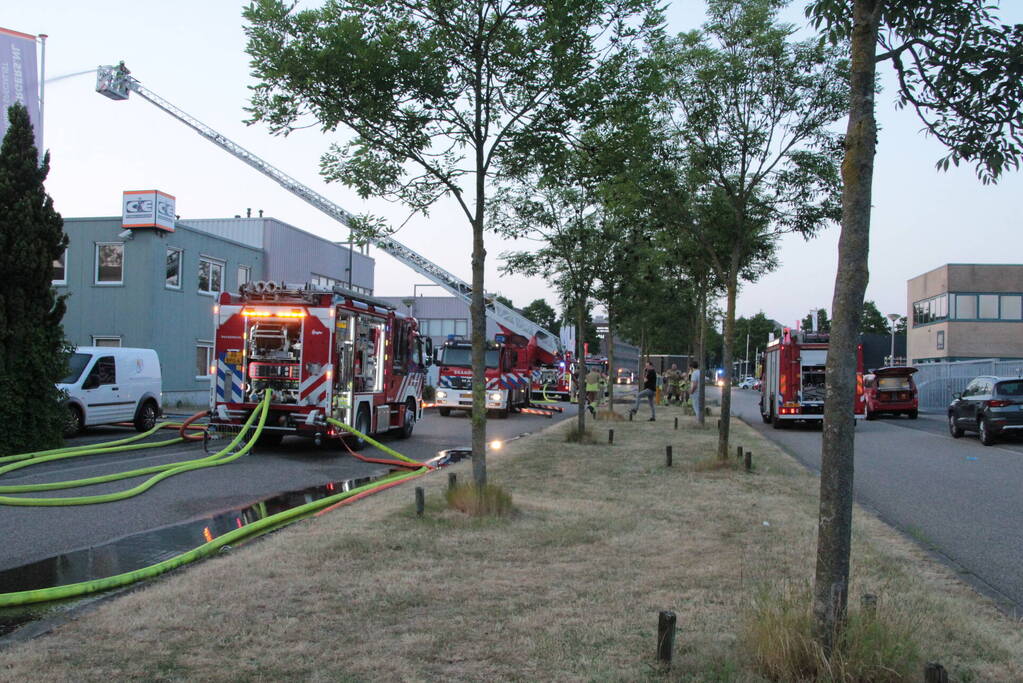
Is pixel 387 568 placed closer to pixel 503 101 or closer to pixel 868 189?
pixel 868 189

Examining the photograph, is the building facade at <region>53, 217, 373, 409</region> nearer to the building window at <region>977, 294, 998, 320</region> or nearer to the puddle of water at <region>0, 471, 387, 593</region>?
the puddle of water at <region>0, 471, 387, 593</region>

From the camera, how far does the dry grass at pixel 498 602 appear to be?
171 inches

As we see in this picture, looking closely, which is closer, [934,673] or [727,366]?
[934,673]

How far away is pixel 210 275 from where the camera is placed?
31453mm

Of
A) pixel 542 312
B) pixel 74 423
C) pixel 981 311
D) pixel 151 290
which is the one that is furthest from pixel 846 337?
pixel 542 312

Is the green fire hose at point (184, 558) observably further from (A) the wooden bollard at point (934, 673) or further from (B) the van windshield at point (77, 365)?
(B) the van windshield at point (77, 365)

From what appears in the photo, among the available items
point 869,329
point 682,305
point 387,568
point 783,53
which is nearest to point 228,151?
point 682,305

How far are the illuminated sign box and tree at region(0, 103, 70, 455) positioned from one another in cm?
1375

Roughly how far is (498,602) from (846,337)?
2.70 m

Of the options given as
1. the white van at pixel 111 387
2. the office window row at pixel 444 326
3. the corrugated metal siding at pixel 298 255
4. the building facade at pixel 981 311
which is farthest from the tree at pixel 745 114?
the office window row at pixel 444 326

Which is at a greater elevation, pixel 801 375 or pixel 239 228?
pixel 239 228

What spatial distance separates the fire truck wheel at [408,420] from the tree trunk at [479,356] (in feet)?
33.6

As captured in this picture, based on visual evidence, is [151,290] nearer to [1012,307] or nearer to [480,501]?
[480,501]

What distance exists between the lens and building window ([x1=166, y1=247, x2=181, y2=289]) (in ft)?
95.7
